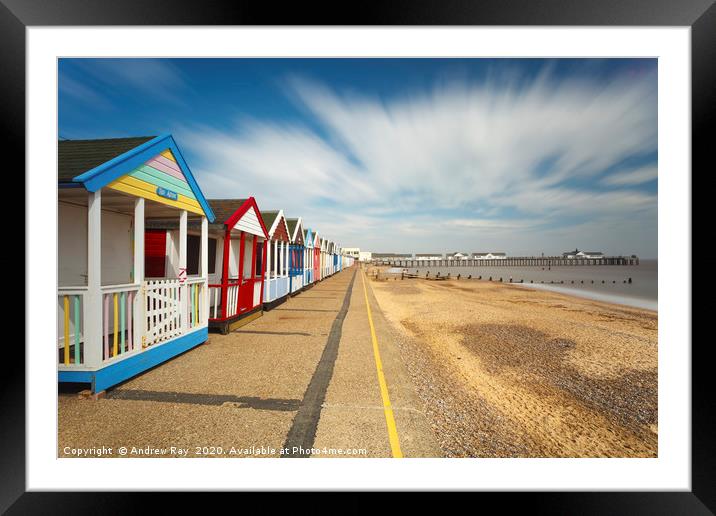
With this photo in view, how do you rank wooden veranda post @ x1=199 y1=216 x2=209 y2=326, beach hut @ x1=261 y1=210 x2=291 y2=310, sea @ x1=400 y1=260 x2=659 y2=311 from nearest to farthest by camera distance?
wooden veranda post @ x1=199 y1=216 x2=209 y2=326
beach hut @ x1=261 y1=210 x2=291 y2=310
sea @ x1=400 y1=260 x2=659 y2=311

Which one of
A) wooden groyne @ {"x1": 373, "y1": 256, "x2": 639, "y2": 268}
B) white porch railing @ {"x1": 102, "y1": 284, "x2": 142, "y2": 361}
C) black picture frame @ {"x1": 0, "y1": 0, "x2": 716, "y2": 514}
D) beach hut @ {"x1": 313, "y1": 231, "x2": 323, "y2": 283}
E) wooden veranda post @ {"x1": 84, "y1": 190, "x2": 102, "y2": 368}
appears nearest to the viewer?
black picture frame @ {"x1": 0, "y1": 0, "x2": 716, "y2": 514}

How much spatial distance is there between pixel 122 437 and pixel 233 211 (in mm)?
5949

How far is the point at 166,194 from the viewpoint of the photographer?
5023 mm

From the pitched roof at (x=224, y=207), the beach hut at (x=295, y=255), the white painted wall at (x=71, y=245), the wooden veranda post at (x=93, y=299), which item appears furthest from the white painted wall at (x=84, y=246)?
the beach hut at (x=295, y=255)

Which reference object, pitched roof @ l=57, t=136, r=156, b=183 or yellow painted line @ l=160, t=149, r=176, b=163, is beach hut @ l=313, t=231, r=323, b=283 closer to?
yellow painted line @ l=160, t=149, r=176, b=163

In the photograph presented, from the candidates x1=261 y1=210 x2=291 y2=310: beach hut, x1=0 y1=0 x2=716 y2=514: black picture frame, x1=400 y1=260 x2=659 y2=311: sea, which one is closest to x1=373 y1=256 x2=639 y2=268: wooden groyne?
x1=400 y1=260 x2=659 y2=311: sea

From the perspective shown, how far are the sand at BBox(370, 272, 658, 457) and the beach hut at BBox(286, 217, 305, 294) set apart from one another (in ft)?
25.9

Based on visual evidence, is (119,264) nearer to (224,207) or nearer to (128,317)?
(128,317)

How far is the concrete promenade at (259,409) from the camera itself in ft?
9.04

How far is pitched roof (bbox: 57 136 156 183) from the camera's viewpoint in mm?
3641

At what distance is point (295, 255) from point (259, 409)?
43.4ft

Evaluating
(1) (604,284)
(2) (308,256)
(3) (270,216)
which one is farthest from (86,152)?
(1) (604,284)

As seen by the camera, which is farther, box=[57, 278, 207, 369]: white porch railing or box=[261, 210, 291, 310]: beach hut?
box=[261, 210, 291, 310]: beach hut
